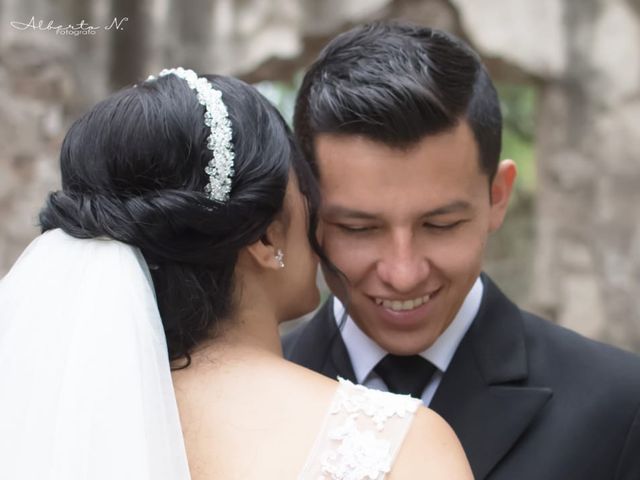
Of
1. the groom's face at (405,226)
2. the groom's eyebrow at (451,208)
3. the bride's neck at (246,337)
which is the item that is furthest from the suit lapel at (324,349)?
the bride's neck at (246,337)

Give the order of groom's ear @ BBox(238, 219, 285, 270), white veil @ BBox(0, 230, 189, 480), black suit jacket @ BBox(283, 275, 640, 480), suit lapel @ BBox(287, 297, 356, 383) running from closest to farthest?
white veil @ BBox(0, 230, 189, 480)
groom's ear @ BBox(238, 219, 285, 270)
black suit jacket @ BBox(283, 275, 640, 480)
suit lapel @ BBox(287, 297, 356, 383)

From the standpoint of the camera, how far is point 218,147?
5.75ft

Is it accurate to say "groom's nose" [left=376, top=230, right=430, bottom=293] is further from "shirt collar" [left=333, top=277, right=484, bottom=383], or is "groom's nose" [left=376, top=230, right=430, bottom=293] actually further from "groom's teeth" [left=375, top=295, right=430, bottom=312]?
"shirt collar" [left=333, top=277, right=484, bottom=383]

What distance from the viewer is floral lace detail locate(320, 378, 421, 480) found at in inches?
64.7

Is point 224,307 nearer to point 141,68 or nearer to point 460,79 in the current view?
point 460,79

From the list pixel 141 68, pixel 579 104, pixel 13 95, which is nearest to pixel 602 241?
pixel 579 104

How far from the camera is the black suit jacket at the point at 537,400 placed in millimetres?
2217

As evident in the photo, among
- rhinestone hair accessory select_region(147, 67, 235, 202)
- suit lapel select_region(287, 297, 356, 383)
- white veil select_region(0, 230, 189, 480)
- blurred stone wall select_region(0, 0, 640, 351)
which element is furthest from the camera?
blurred stone wall select_region(0, 0, 640, 351)

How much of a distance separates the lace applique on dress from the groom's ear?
11.1 inches

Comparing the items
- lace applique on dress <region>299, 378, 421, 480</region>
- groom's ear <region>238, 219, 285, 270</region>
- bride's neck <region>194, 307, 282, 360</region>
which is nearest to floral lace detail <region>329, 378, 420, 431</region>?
lace applique on dress <region>299, 378, 421, 480</region>

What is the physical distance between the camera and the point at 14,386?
5.59 ft

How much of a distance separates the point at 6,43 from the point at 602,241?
3155mm

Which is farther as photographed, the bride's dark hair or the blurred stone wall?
the blurred stone wall

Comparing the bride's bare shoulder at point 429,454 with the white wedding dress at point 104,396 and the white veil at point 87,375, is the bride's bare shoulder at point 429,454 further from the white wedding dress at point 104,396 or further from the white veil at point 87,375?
the white veil at point 87,375
